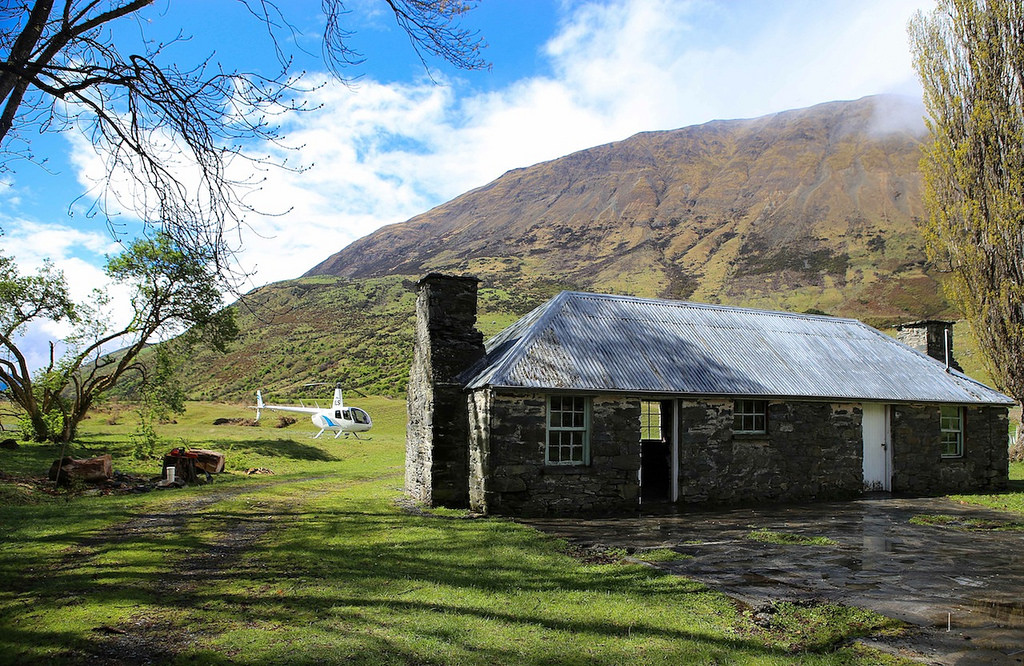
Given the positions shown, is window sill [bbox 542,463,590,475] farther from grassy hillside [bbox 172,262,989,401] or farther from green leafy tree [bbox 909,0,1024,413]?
grassy hillside [bbox 172,262,989,401]

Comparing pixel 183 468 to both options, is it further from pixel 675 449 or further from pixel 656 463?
pixel 675 449

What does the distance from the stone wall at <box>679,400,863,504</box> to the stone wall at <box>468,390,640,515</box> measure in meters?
1.62

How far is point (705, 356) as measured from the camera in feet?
50.8

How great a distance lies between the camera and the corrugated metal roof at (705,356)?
13.3 metres

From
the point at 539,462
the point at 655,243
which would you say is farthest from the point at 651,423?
the point at 655,243

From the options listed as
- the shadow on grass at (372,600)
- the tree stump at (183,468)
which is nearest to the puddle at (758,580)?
the shadow on grass at (372,600)

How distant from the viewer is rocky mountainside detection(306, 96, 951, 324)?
8838cm

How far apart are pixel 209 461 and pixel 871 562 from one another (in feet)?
54.8

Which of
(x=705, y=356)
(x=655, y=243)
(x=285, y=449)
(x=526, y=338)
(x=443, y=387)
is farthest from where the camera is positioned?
(x=655, y=243)

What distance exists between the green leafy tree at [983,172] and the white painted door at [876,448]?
900 cm

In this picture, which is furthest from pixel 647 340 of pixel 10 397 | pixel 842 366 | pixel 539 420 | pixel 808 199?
pixel 808 199

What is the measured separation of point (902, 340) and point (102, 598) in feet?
75.2

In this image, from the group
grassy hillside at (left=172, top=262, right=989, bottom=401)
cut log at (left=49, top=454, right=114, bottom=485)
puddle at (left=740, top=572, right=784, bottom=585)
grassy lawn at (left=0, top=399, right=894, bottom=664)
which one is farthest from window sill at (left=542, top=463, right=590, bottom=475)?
grassy hillside at (left=172, top=262, right=989, bottom=401)

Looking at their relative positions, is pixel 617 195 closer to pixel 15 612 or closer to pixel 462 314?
pixel 462 314
